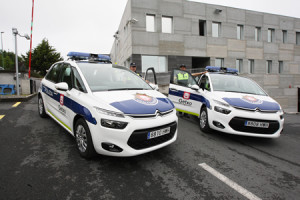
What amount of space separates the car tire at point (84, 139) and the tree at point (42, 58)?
34106 millimetres

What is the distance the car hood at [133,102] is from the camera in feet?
7.95

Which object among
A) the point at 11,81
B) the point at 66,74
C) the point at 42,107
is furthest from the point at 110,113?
the point at 11,81

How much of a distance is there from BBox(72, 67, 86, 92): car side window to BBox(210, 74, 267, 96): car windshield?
3.20m

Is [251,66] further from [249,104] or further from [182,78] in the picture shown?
[249,104]

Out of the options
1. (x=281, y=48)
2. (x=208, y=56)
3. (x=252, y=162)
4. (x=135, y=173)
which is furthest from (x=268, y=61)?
(x=135, y=173)

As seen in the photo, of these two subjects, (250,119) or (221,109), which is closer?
(250,119)

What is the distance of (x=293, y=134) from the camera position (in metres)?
4.69

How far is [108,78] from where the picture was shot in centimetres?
322

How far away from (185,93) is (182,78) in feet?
1.67

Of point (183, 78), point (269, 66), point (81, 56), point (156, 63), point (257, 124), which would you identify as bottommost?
point (257, 124)

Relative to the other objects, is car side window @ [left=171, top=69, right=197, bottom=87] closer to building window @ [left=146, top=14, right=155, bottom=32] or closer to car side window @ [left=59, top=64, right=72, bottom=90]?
car side window @ [left=59, top=64, right=72, bottom=90]

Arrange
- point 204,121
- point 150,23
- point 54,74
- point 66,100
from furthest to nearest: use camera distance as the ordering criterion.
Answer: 1. point 150,23
2. point 204,121
3. point 54,74
4. point 66,100

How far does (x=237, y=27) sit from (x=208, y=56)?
16.3 ft

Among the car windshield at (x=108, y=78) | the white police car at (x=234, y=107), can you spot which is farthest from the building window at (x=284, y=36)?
the car windshield at (x=108, y=78)
